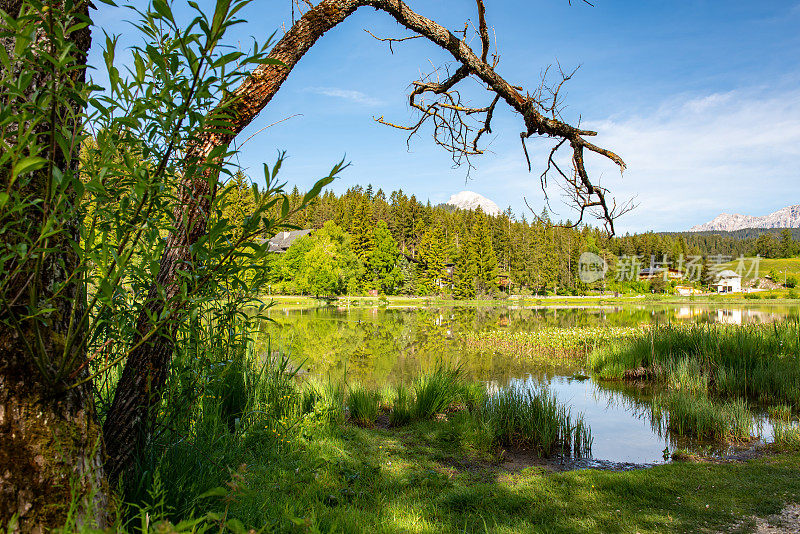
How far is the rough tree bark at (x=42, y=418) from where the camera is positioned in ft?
4.47

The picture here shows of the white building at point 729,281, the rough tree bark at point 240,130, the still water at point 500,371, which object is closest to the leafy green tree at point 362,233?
the still water at point 500,371

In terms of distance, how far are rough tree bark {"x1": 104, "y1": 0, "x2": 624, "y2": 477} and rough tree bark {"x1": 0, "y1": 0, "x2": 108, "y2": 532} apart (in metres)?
0.32

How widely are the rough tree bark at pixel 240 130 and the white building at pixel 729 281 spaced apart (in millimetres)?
103315

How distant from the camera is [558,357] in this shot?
13078 mm

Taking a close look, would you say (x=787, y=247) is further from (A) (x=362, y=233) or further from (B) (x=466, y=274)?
(A) (x=362, y=233)

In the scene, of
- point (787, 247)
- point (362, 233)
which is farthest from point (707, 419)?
point (787, 247)

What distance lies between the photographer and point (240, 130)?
2465 mm

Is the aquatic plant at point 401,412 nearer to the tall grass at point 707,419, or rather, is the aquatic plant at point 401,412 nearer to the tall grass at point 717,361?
the tall grass at point 707,419

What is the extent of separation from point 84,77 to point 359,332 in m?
17.6

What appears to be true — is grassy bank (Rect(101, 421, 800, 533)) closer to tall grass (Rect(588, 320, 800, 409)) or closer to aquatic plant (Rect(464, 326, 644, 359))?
tall grass (Rect(588, 320, 800, 409))

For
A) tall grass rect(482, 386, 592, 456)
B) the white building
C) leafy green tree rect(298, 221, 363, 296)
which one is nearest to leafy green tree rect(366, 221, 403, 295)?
leafy green tree rect(298, 221, 363, 296)

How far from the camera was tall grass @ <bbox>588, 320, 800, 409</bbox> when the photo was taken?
746cm

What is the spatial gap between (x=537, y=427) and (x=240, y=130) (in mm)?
4871

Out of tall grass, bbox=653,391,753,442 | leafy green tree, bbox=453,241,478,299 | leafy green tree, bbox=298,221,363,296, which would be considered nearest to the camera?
tall grass, bbox=653,391,753,442
